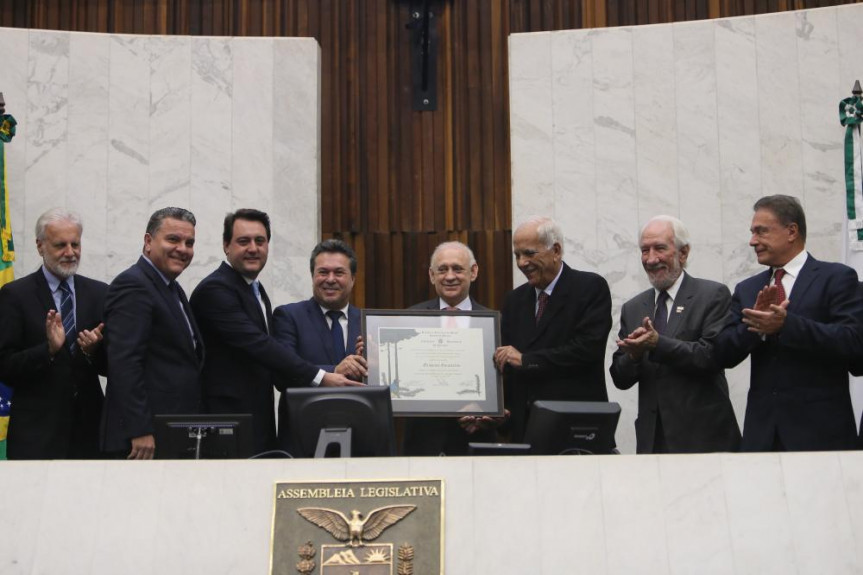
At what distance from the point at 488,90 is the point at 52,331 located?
3.43 m

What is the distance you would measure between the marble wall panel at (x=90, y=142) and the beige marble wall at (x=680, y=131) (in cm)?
235

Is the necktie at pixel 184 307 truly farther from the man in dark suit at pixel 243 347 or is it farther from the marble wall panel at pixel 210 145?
the marble wall panel at pixel 210 145

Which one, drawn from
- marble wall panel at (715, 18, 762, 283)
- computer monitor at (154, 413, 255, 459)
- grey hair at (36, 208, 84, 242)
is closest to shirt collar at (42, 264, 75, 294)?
grey hair at (36, 208, 84, 242)

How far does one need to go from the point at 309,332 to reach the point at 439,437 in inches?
27.7

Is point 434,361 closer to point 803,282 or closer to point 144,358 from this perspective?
point 144,358

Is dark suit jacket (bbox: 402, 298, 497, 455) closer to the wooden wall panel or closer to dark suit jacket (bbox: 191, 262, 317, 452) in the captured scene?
dark suit jacket (bbox: 191, 262, 317, 452)

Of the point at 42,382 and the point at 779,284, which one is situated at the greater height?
the point at 779,284

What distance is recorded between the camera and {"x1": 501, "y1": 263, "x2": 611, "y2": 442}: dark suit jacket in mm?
4664

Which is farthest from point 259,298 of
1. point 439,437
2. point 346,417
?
point 346,417

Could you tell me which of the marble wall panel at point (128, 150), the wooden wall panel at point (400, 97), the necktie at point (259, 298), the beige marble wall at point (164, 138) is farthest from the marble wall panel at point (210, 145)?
the necktie at point (259, 298)

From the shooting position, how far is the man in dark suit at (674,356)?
4398mm

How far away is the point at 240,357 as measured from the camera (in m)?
4.68

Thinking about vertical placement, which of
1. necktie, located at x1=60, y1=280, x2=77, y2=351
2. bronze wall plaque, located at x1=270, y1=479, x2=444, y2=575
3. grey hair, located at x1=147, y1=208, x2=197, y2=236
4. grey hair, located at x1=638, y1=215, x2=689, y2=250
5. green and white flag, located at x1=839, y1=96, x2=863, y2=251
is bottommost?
→ bronze wall plaque, located at x1=270, y1=479, x2=444, y2=575

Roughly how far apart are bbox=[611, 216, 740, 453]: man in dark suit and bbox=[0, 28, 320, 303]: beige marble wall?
2422 millimetres
